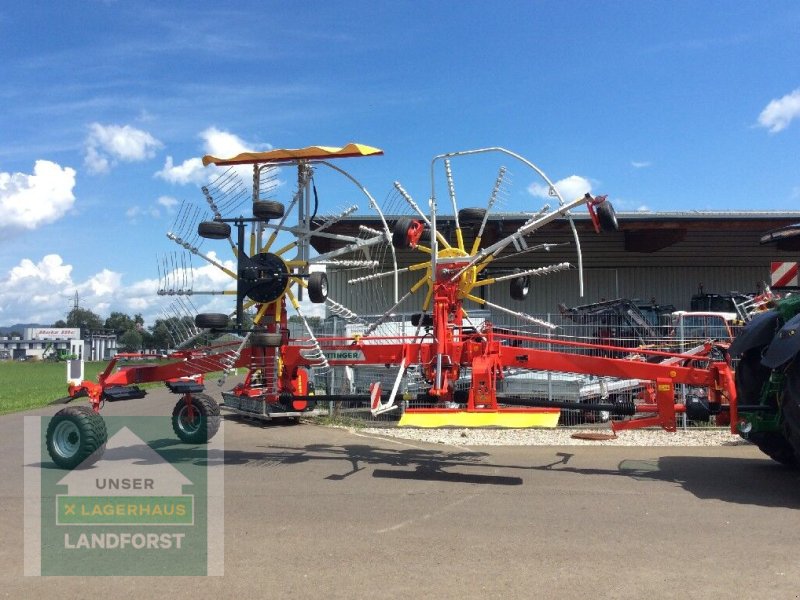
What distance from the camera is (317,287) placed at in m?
8.22

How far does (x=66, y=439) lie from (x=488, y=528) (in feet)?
18.1

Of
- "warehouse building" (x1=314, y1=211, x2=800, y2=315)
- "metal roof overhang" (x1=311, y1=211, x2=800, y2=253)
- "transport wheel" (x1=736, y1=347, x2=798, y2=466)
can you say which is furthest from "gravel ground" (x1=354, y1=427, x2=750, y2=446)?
"metal roof overhang" (x1=311, y1=211, x2=800, y2=253)

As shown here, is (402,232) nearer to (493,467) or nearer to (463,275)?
(463,275)

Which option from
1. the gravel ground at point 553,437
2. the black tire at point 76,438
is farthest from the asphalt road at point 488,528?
the gravel ground at point 553,437

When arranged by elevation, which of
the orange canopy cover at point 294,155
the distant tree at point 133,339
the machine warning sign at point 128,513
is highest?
the orange canopy cover at point 294,155

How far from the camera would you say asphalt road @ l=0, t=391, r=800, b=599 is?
449 cm

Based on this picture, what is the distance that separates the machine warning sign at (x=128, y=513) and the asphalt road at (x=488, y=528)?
165mm

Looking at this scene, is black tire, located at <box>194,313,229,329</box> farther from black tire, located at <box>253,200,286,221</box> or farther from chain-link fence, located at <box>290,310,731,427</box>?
chain-link fence, located at <box>290,310,731,427</box>

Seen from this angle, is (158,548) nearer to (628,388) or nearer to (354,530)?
(354,530)

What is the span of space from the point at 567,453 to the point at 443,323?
2.86 meters

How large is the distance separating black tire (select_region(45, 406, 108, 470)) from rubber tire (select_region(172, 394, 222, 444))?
1.68 metres

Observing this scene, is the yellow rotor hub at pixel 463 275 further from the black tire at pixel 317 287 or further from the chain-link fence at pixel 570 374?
the chain-link fence at pixel 570 374

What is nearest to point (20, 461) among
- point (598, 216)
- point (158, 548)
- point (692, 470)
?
point (158, 548)

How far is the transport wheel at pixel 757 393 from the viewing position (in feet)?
24.8
